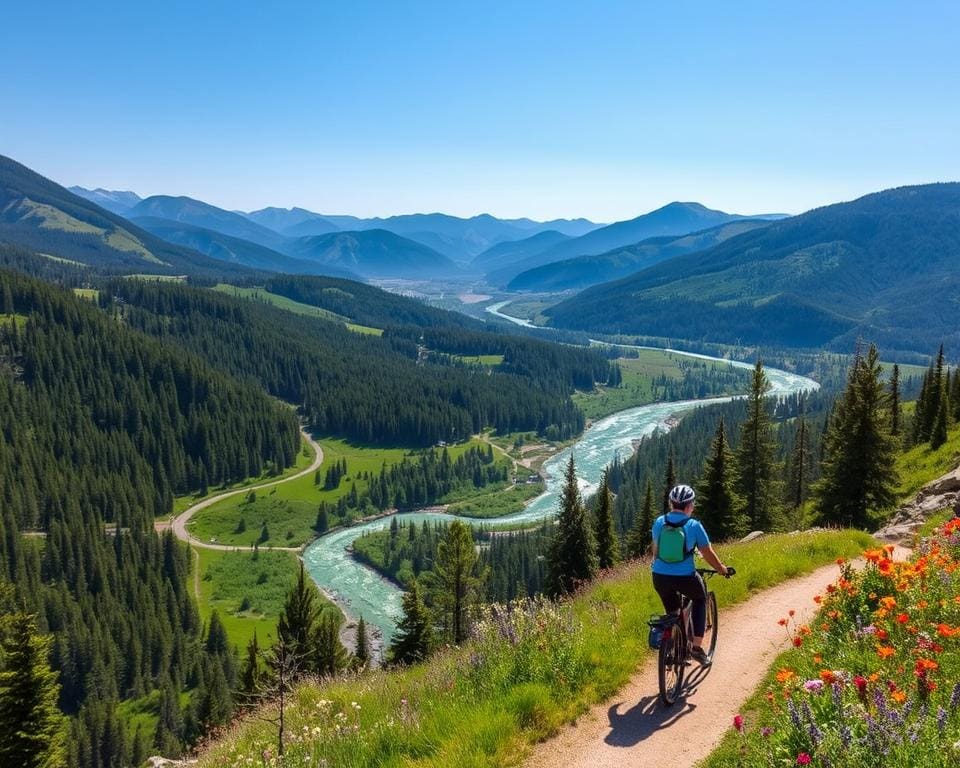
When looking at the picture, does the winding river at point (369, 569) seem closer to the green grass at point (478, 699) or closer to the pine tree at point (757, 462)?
the pine tree at point (757, 462)

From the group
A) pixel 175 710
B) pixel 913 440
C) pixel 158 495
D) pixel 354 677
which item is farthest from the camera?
pixel 158 495

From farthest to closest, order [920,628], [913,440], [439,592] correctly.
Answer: [913,440] < [439,592] < [920,628]

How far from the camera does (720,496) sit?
155 ft

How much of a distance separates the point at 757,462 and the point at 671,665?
4315 cm

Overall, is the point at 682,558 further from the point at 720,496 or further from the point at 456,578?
the point at 720,496

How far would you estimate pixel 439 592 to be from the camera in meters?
44.3

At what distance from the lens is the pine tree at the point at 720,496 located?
4681cm

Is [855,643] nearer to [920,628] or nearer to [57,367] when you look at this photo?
[920,628]

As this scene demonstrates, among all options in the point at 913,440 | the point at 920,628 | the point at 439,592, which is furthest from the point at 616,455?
the point at 920,628

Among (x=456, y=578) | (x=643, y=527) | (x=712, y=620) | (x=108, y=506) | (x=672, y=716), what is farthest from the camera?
(x=108, y=506)

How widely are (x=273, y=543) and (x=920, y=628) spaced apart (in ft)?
425

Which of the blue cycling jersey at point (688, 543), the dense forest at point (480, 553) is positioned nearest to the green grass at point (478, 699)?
the blue cycling jersey at point (688, 543)

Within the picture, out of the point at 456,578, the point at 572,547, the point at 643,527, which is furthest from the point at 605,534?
the point at 456,578

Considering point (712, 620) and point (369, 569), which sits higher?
point (712, 620)
